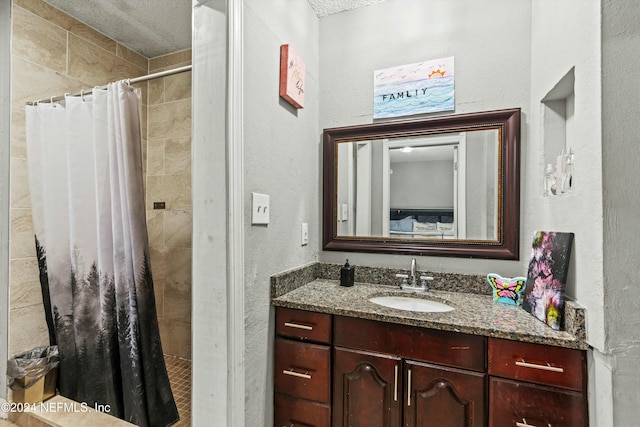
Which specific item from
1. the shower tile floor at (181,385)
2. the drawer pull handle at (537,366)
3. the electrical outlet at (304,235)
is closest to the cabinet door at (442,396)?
the drawer pull handle at (537,366)

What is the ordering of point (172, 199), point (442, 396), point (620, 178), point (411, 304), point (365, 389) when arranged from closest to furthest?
point (620, 178) → point (442, 396) → point (365, 389) → point (411, 304) → point (172, 199)

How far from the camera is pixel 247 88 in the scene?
1198 millimetres

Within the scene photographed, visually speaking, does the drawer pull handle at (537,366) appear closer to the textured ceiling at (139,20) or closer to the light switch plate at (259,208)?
the light switch plate at (259,208)

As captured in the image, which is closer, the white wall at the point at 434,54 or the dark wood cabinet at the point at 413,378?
the dark wood cabinet at the point at 413,378

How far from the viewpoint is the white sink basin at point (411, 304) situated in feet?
4.59

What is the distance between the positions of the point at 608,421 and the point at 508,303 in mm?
529

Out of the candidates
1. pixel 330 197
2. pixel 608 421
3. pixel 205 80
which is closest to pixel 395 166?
pixel 330 197

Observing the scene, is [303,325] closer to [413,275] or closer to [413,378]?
[413,378]

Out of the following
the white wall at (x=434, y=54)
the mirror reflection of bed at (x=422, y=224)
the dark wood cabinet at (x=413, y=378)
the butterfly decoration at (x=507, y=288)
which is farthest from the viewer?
the mirror reflection of bed at (x=422, y=224)

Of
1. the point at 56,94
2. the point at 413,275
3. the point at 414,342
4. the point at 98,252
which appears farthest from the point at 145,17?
the point at 414,342

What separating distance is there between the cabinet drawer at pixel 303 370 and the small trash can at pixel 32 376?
4.38 ft

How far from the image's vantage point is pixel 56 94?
6.05ft

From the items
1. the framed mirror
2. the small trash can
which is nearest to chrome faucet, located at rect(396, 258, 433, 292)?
the framed mirror

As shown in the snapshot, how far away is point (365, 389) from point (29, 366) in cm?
179
